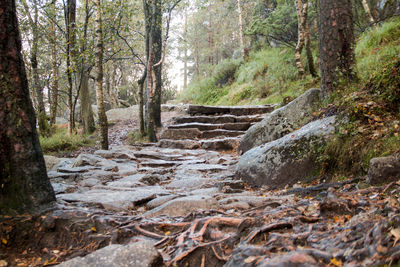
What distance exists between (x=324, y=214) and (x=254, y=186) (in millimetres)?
2043

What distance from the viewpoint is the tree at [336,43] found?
4.88m

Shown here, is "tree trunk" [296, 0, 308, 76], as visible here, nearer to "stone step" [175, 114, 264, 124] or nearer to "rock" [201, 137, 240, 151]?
"stone step" [175, 114, 264, 124]

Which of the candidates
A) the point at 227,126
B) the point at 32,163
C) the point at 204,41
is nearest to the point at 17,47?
the point at 32,163

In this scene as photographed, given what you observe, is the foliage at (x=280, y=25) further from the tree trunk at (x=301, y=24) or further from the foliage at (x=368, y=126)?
the foliage at (x=368, y=126)

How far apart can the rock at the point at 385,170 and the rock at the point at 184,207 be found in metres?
1.47

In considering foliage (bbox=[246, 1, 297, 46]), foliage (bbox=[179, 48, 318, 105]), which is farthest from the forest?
foliage (bbox=[246, 1, 297, 46])

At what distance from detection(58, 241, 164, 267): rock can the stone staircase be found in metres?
6.23

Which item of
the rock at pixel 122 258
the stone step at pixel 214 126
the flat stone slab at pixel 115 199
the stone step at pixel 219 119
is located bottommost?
the flat stone slab at pixel 115 199

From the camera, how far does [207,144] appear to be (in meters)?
8.23

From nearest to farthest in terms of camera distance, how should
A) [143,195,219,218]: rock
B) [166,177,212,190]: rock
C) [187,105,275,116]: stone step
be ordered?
1. [143,195,219,218]: rock
2. [166,177,212,190]: rock
3. [187,105,275,116]: stone step

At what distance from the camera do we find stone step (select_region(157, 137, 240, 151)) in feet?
26.2

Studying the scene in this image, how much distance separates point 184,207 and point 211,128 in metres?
7.17

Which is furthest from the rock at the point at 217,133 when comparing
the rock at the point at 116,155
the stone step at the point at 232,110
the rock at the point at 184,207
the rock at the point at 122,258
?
the rock at the point at 122,258

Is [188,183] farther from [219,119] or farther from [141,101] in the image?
[141,101]
